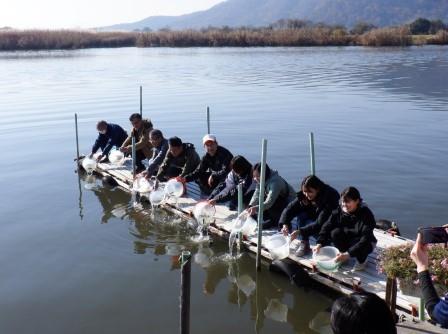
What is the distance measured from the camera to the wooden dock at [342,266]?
6539 millimetres

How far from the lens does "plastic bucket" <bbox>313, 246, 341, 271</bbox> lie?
23.2 ft

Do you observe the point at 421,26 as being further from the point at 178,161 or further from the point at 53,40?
the point at 178,161

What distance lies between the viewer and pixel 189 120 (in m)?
19.8

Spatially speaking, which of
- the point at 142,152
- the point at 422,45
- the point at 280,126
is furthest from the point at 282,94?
the point at 422,45

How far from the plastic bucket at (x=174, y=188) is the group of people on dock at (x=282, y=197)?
21 cm

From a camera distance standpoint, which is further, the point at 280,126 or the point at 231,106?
the point at 231,106

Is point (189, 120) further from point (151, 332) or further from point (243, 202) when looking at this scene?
point (151, 332)

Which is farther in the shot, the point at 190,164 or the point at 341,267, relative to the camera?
the point at 190,164

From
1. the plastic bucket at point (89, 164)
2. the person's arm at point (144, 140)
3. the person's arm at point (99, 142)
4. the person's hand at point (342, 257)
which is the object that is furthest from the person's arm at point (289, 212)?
the person's arm at point (99, 142)

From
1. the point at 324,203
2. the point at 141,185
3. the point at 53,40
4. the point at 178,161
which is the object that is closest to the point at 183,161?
the point at 178,161

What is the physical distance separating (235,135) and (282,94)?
364 inches

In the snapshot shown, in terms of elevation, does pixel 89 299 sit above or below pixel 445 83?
below

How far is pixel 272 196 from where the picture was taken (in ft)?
27.4

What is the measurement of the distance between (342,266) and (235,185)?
275 cm
